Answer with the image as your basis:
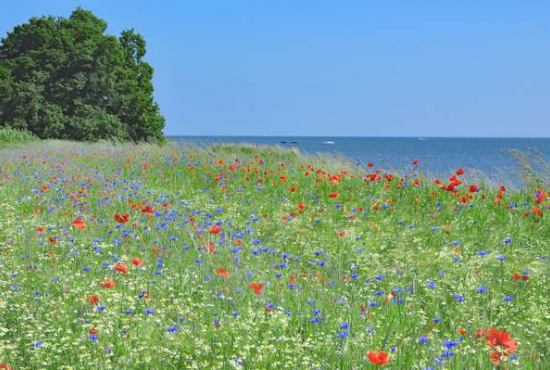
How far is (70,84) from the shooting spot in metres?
37.5

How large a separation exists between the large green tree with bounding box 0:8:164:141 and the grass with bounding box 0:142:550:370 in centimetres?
2818

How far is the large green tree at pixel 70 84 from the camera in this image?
37.0 m

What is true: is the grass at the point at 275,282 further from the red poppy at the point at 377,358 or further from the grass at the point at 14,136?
the grass at the point at 14,136

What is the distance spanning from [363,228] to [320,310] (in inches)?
141

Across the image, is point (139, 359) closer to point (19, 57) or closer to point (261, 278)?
point (261, 278)

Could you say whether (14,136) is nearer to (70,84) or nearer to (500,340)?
(70,84)

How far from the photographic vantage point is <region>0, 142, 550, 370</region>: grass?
3.78 meters

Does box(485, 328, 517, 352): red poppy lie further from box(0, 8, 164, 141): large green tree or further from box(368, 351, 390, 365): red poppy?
box(0, 8, 164, 141): large green tree

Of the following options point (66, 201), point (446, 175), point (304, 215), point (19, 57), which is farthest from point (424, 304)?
point (19, 57)

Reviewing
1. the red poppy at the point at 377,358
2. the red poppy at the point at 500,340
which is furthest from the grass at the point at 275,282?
the red poppy at the point at 377,358

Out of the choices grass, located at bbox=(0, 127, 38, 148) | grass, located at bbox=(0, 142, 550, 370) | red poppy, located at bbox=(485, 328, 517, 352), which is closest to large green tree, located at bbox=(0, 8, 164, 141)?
grass, located at bbox=(0, 127, 38, 148)

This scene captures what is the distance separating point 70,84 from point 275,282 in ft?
117

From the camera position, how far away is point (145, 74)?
4131 centimetres

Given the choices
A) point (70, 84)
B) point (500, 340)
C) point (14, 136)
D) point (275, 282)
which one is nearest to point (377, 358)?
Result: point (500, 340)
